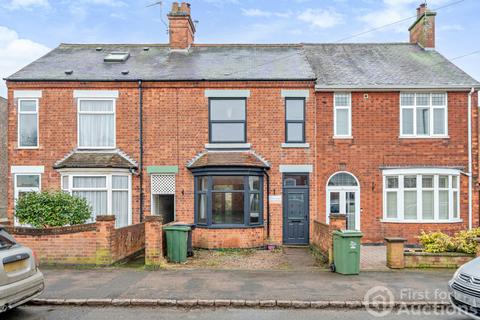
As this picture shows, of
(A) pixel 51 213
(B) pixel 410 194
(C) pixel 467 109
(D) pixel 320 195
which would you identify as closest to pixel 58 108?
(A) pixel 51 213

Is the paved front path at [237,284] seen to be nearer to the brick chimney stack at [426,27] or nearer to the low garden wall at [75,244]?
the low garden wall at [75,244]

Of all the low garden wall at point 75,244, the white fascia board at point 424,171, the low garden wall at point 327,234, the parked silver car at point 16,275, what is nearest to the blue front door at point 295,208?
the low garden wall at point 327,234

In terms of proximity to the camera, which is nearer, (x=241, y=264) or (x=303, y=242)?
(x=241, y=264)

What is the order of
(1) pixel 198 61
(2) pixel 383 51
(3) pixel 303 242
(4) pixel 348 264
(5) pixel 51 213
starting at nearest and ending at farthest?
1. (4) pixel 348 264
2. (5) pixel 51 213
3. (3) pixel 303 242
4. (1) pixel 198 61
5. (2) pixel 383 51

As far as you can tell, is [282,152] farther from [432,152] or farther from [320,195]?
[432,152]

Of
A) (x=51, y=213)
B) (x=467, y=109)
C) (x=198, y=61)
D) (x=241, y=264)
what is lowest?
(x=241, y=264)

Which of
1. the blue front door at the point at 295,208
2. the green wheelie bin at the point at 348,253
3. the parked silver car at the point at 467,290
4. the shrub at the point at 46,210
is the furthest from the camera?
the blue front door at the point at 295,208

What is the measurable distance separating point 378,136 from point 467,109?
356 cm

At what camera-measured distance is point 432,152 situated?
15.7 metres

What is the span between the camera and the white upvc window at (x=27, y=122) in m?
15.6

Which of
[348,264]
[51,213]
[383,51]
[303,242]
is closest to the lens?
[348,264]

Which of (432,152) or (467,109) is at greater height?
(467,109)

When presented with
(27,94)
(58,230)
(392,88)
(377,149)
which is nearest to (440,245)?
(377,149)

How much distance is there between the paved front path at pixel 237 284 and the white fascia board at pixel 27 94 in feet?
25.4
